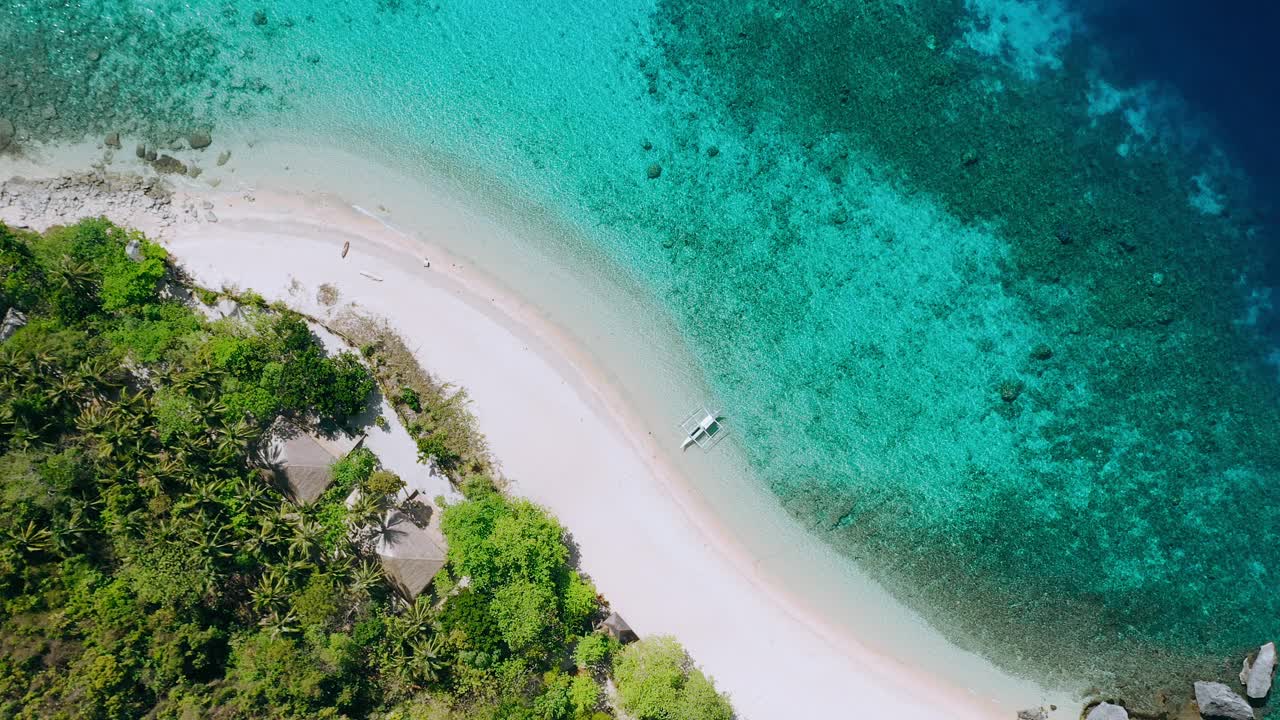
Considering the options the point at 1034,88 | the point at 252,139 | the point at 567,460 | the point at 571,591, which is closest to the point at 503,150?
the point at 252,139

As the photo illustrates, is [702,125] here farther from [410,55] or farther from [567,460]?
[567,460]

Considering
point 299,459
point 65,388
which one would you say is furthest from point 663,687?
point 65,388

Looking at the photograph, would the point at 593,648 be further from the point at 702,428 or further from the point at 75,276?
the point at 75,276

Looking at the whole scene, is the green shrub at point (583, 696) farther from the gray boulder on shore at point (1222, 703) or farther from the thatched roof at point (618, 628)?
the gray boulder on shore at point (1222, 703)

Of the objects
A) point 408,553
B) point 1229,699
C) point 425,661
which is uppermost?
point 1229,699

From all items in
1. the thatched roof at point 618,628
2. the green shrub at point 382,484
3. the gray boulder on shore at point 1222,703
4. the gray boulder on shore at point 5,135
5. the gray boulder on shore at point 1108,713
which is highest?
the gray boulder on shore at point 1222,703

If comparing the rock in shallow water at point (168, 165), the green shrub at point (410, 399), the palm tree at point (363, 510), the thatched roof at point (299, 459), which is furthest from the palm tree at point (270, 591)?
the rock in shallow water at point (168, 165)
